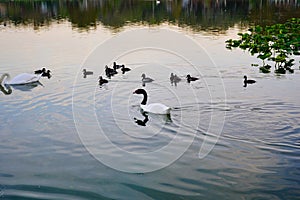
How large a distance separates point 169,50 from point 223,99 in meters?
11.1

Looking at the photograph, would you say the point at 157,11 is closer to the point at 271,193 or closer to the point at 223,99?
the point at 223,99

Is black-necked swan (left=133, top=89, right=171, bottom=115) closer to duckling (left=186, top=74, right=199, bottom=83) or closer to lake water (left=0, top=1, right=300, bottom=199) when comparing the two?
lake water (left=0, top=1, right=300, bottom=199)

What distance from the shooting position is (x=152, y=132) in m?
10.6

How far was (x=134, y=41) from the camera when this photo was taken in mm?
28766

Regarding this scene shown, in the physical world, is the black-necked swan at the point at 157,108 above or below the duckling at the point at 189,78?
below

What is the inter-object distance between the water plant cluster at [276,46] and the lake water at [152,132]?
31.6 inches

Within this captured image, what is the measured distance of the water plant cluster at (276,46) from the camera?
751 inches

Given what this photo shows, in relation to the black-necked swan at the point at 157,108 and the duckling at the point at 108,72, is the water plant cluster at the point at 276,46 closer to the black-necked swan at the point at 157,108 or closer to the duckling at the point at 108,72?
the duckling at the point at 108,72

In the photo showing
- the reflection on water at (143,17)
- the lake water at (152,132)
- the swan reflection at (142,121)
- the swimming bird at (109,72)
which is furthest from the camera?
the reflection on water at (143,17)

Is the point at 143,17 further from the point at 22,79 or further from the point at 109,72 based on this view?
the point at 22,79

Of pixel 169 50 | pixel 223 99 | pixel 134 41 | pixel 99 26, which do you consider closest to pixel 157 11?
pixel 99 26

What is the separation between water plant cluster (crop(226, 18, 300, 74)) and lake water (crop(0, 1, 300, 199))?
80cm

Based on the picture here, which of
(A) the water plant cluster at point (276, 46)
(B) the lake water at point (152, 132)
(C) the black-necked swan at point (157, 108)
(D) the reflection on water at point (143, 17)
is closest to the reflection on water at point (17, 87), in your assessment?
(B) the lake water at point (152, 132)

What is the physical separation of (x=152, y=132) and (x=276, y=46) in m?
14.3
